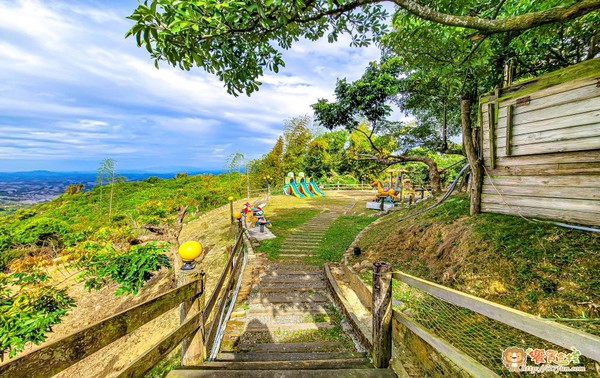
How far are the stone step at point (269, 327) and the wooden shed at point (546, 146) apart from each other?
141 inches

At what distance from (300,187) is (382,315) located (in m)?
18.1

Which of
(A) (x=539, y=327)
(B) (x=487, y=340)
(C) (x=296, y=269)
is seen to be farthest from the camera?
(C) (x=296, y=269)

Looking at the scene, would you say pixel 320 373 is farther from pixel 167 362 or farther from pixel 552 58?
pixel 552 58

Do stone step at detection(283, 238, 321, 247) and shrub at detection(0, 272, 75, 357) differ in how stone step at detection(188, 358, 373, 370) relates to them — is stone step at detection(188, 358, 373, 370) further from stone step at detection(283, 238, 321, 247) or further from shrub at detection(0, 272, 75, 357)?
stone step at detection(283, 238, 321, 247)

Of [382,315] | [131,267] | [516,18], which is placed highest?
[516,18]

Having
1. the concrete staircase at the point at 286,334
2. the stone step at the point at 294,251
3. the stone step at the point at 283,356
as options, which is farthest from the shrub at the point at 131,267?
the stone step at the point at 294,251

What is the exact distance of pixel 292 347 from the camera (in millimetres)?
2975

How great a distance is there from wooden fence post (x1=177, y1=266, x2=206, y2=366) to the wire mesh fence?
1980 mm

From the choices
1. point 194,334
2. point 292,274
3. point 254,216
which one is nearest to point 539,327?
point 194,334

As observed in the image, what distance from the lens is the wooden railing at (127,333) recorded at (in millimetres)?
973

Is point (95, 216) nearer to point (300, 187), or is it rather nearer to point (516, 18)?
point (300, 187)

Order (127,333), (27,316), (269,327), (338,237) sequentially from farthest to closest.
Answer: (338,237), (269,327), (27,316), (127,333)

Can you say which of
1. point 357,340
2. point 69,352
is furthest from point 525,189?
point 69,352

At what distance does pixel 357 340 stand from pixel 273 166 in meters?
21.3
